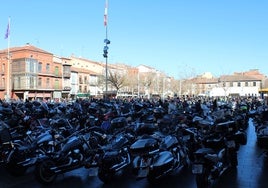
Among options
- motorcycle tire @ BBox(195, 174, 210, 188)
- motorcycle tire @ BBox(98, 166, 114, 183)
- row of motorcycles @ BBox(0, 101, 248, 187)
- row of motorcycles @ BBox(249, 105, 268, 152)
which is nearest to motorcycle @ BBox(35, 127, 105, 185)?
row of motorcycles @ BBox(0, 101, 248, 187)

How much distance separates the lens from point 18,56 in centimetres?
5622

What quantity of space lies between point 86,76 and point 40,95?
16.0 meters

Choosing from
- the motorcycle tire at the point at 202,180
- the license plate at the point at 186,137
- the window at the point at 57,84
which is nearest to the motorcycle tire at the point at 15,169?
the license plate at the point at 186,137

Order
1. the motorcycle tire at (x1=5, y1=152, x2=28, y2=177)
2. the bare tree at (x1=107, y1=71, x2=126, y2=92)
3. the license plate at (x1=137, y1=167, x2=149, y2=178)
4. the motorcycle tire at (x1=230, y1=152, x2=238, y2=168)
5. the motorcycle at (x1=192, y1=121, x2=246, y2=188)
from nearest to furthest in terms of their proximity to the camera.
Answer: the motorcycle at (x1=192, y1=121, x2=246, y2=188) < the license plate at (x1=137, y1=167, x2=149, y2=178) < the motorcycle tire at (x1=5, y1=152, x2=28, y2=177) < the motorcycle tire at (x1=230, y1=152, x2=238, y2=168) < the bare tree at (x1=107, y1=71, x2=126, y2=92)

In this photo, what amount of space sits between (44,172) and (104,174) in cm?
109

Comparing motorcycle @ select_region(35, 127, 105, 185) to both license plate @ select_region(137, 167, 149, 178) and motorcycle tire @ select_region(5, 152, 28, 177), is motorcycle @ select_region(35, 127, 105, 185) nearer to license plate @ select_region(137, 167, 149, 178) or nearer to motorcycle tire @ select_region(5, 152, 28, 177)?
motorcycle tire @ select_region(5, 152, 28, 177)

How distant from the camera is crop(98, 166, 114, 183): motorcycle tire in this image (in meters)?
6.27

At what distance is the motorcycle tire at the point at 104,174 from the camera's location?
6.27 meters

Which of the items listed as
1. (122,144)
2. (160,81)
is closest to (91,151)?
(122,144)

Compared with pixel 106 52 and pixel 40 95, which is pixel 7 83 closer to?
pixel 40 95

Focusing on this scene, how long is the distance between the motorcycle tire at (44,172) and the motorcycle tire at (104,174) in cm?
88

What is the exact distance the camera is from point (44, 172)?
20.2 ft

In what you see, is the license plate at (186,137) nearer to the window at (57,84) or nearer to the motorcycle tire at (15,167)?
the motorcycle tire at (15,167)

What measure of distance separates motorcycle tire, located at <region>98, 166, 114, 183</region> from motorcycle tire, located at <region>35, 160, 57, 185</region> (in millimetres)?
878
